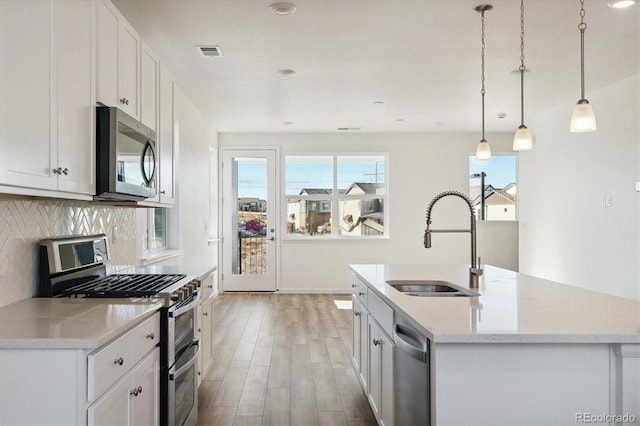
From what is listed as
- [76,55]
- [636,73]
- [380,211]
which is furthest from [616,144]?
[76,55]

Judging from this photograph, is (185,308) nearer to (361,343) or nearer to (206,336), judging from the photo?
(206,336)

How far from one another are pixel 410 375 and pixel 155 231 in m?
3.57

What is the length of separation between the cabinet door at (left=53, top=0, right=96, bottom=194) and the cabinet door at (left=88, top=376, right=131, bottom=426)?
84cm

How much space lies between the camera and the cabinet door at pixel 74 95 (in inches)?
72.9

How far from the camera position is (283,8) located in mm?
3031

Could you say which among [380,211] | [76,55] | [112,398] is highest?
[76,55]

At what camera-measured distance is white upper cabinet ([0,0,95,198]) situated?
1.55m

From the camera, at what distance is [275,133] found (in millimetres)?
7527

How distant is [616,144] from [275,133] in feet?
15.4

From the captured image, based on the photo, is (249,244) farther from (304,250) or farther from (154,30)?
(154,30)

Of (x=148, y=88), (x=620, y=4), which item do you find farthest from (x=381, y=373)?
(x=620, y=4)

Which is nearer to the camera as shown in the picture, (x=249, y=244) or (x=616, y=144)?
(x=616, y=144)

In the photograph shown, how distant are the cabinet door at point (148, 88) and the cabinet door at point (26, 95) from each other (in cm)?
108

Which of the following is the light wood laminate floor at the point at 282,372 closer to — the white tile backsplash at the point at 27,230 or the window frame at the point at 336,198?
the white tile backsplash at the point at 27,230
